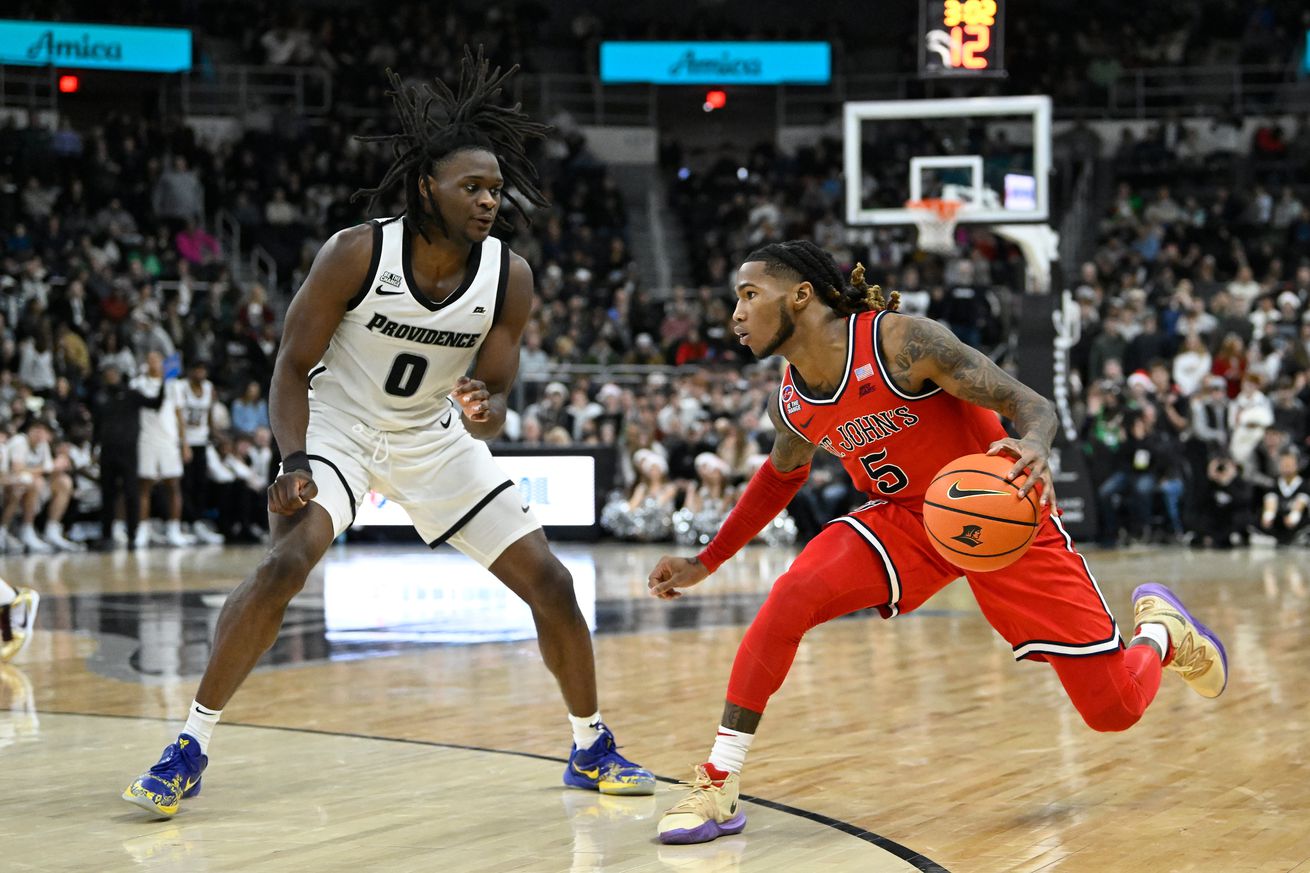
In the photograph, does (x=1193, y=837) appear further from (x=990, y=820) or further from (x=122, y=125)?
(x=122, y=125)

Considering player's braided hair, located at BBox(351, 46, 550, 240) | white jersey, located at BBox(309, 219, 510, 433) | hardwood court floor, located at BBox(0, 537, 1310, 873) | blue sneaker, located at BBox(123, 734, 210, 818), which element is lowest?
hardwood court floor, located at BBox(0, 537, 1310, 873)

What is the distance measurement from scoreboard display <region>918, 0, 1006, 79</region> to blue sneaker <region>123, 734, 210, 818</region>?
10.9 m

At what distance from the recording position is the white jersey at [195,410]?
16.0 meters

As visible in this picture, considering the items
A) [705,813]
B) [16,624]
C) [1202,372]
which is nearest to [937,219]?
[1202,372]

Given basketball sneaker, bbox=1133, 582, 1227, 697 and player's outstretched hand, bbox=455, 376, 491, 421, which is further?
basketball sneaker, bbox=1133, 582, 1227, 697

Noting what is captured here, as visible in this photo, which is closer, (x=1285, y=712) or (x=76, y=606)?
(x=1285, y=712)

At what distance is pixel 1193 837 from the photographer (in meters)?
4.43

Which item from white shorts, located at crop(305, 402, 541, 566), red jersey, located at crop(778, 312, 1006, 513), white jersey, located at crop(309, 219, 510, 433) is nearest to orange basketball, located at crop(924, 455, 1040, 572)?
red jersey, located at crop(778, 312, 1006, 513)

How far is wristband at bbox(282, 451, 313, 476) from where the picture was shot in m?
4.78

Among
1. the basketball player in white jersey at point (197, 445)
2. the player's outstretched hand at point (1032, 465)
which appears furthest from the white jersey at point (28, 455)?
the player's outstretched hand at point (1032, 465)

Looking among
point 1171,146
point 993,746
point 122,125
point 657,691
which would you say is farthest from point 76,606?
point 1171,146

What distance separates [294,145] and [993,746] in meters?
19.1

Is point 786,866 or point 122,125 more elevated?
point 122,125

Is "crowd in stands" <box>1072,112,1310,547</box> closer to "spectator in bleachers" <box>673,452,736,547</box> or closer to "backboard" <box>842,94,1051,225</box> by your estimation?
"backboard" <box>842,94,1051,225</box>
